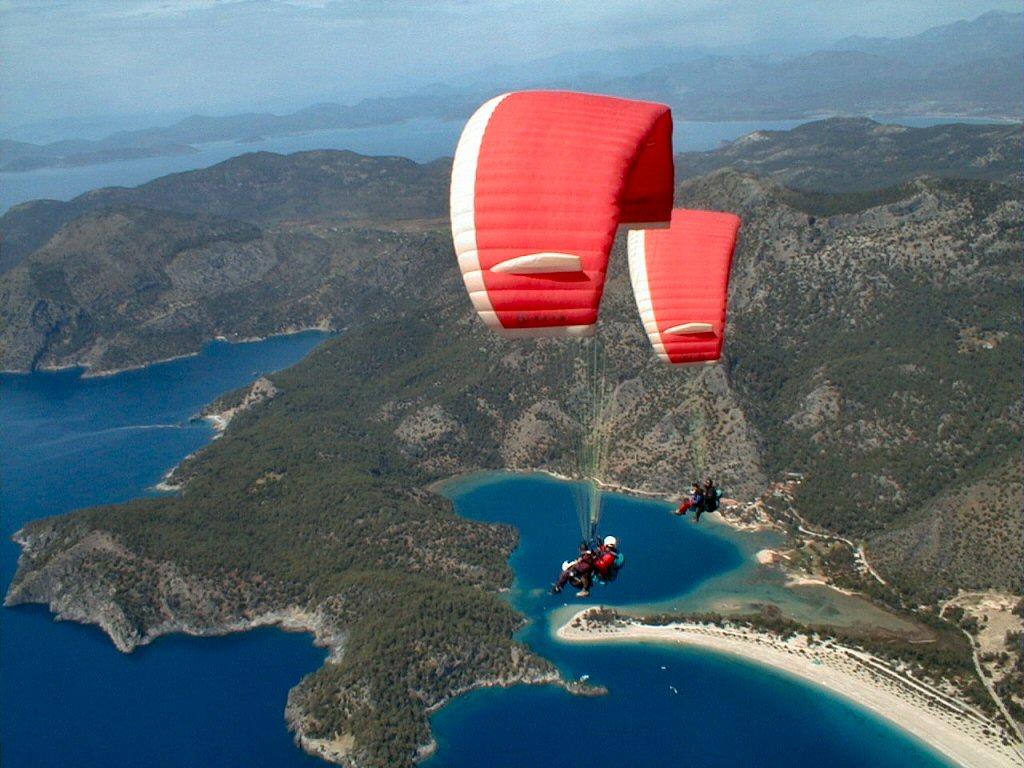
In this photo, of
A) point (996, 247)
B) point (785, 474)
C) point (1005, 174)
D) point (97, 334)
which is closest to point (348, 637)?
point (785, 474)

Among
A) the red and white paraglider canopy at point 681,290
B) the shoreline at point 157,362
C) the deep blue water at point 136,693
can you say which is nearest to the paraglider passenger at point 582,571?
the red and white paraglider canopy at point 681,290

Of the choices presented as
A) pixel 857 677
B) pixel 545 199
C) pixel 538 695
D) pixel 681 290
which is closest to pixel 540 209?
pixel 545 199

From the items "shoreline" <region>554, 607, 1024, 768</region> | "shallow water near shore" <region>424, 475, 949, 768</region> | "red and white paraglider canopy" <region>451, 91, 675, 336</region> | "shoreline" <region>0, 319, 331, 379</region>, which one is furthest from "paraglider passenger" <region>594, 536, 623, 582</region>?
"shoreline" <region>0, 319, 331, 379</region>

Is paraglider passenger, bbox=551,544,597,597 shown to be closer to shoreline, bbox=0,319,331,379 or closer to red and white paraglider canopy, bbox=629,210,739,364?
red and white paraglider canopy, bbox=629,210,739,364

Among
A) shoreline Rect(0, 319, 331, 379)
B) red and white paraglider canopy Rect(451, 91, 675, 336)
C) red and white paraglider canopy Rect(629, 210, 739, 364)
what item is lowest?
shoreline Rect(0, 319, 331, 379)

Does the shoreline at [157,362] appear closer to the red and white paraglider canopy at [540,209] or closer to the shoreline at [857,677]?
the shoreline at [857,677]

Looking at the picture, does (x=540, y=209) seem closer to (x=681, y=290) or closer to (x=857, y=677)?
(x=681, y=290)
